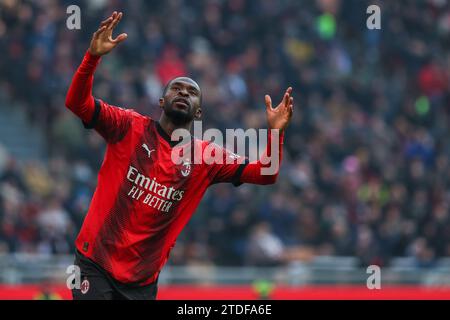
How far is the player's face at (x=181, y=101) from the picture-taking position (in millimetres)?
8117

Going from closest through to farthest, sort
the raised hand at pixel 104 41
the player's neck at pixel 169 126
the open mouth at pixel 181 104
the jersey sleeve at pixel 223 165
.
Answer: the raised hand at pixel 104 41
the open mouth at pixel 181 104
the player's neck at pixel 169 126
the jersey sleeve at pixel 223 165

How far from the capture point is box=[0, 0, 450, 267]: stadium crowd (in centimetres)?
1695

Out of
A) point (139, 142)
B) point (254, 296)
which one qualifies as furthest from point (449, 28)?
point (139, 142)

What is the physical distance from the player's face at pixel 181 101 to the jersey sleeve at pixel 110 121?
280 millimetres

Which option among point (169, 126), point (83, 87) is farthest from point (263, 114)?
point (83, 87)

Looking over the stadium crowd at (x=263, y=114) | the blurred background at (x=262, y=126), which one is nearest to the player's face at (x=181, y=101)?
the blurred background at (x=262, y=126)

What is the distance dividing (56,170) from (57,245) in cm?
156

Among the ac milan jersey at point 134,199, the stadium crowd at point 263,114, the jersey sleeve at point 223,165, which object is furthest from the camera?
the stadium crowd at point 263,114

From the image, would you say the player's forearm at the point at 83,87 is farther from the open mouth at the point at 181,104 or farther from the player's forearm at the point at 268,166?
the player's forearm at the point at 268,166

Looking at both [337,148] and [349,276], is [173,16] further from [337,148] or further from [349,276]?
[349,276]

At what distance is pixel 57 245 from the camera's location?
618 inches

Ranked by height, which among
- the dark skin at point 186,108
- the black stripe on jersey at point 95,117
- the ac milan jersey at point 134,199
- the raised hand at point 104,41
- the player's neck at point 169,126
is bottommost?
the ac milan jersey at point 134,199

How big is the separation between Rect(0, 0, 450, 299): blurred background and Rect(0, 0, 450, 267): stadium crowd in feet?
0.09

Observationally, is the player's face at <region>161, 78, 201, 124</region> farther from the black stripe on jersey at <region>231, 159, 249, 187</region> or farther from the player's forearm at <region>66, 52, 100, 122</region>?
Answer: the player's forearm at <region>66, 52, 100, 122</region>
